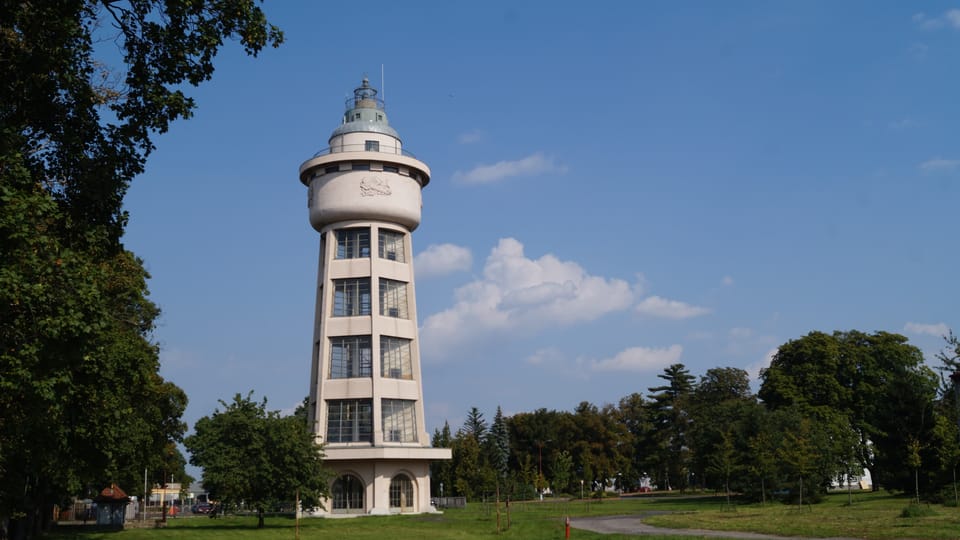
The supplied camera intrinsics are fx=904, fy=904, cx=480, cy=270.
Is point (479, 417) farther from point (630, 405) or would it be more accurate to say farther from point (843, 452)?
point (843, 452)

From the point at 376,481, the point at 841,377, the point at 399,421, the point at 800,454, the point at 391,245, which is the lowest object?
the point at 376,481

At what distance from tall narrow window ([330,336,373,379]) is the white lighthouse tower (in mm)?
67

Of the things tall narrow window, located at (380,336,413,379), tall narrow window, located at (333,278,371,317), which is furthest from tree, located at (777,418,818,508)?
tall narrow window, located at (333,278,371,317)

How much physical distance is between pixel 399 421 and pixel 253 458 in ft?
46.3

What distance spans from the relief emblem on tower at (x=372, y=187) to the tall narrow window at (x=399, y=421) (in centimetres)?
1397

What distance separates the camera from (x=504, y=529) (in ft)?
129

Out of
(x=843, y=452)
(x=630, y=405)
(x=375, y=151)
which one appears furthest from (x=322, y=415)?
(x=630, y=405)

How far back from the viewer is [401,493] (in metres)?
60.4

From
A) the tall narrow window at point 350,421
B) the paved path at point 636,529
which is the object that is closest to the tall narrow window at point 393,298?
the tall narrow window at point 350,421

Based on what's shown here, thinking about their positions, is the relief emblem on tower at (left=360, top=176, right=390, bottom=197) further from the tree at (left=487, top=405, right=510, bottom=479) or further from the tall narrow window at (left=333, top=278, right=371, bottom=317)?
the tree at (left=487, top=405, right=510, bottom=479)

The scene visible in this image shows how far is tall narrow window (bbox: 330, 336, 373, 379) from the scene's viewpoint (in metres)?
60.2

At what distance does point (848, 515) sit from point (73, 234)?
115 feet

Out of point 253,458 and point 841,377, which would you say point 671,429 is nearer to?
point 841,377

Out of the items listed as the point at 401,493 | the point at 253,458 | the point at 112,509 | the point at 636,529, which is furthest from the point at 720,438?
the point at 112,509
